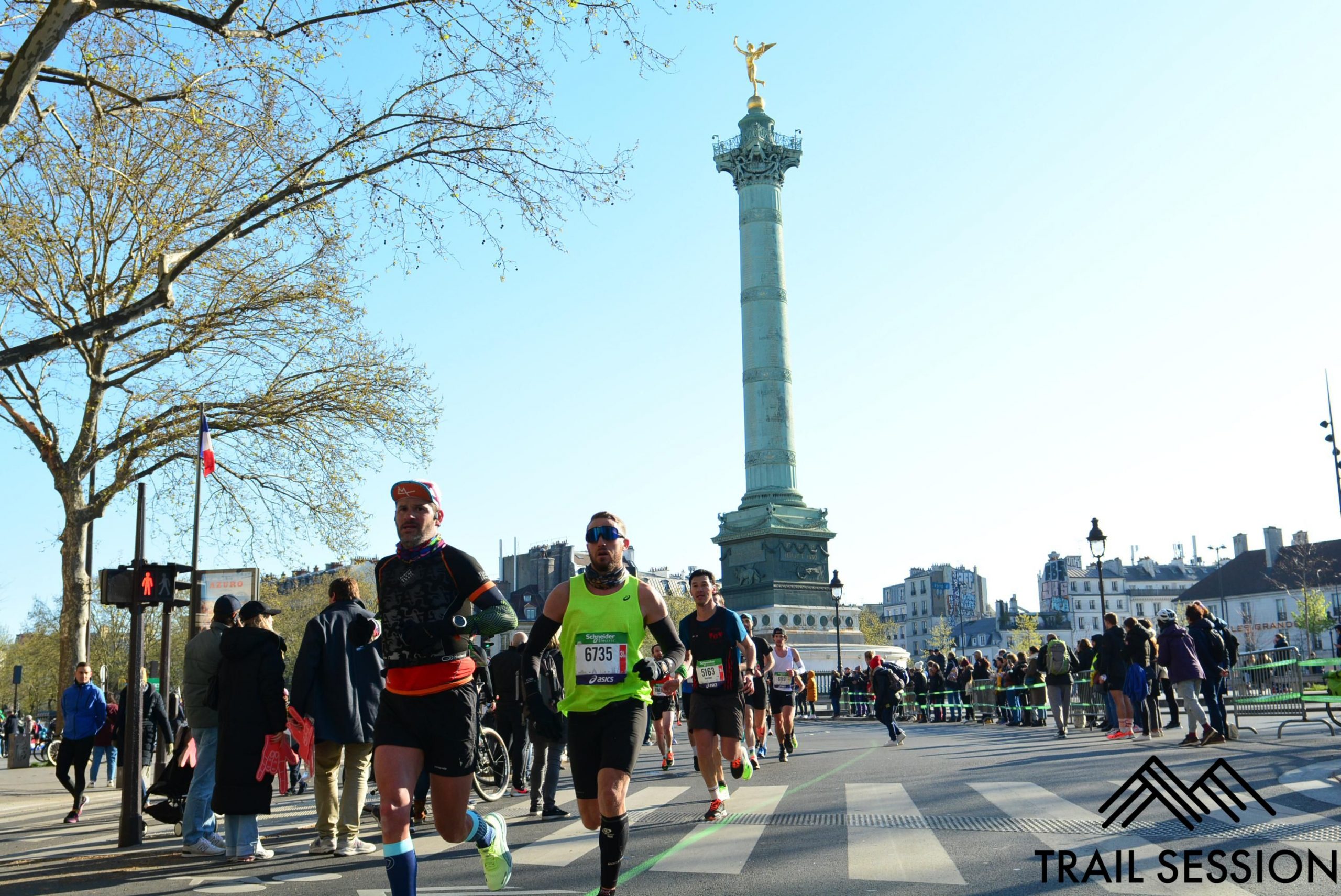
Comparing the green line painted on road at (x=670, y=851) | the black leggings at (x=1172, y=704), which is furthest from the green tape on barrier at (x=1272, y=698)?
the green line painted on road at (x=670, y=851)

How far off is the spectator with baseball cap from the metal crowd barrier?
1426 centimetres

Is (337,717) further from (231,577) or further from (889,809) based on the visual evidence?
(231,577)

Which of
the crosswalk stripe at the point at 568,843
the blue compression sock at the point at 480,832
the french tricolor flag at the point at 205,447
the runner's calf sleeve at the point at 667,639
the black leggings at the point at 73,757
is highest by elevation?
the french tricolor flag at the point at 205,447

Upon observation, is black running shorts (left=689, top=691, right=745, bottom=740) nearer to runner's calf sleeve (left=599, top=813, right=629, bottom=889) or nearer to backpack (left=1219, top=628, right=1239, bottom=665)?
runner's calf sleeve (left=599, top=813, right=629, bottom=889)

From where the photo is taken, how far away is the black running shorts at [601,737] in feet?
20.3

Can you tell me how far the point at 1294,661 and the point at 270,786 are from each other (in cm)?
1504

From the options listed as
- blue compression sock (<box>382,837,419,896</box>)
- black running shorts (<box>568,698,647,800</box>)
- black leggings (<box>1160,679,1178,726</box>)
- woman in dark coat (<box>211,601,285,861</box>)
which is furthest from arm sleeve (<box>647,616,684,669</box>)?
black leggings (<box>1160,679,1178,726</box>)

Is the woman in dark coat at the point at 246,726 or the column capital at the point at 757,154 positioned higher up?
the column capital at the point at 757,154

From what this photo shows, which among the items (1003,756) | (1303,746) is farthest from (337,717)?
(1303,746)

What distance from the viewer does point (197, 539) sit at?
1011 inches

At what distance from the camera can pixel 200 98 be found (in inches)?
630

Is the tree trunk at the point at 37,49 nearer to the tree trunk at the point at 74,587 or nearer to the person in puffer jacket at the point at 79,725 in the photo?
the person in puffer jacket at the point at 79,725

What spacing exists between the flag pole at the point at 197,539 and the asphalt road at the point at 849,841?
5.69 metres

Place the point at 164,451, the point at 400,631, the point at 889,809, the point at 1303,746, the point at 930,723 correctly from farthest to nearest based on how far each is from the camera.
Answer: the point at 930,723, the point at 164,451, the point at 1303,746, the point at 889,809, the point at 400,631
